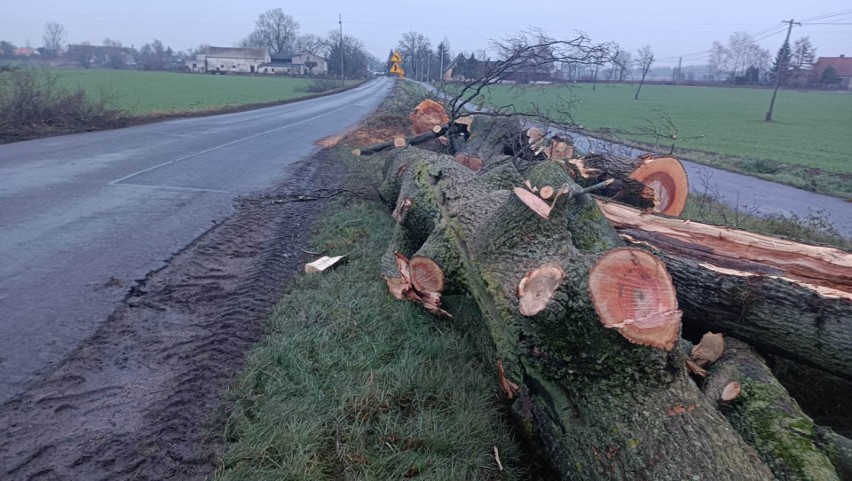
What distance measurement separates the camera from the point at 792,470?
104 inches

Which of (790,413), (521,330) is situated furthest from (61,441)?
(790,413)

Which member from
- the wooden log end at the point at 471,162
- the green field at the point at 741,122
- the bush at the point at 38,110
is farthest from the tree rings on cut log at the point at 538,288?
the bush at the point at 38,110

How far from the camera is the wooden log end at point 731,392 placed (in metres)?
3.07

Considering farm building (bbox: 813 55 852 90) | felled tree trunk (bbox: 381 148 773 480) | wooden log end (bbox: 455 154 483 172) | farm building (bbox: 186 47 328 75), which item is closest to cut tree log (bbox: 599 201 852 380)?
felled tree trunk (bbox: 381 148 773 480)

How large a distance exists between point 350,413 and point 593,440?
1344 millimetres

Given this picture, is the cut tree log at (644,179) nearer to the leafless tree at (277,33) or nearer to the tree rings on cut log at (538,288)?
the tree rings on cut log at (538,288)

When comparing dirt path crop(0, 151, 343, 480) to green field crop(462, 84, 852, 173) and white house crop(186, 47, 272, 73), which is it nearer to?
green field crop(462, 84, 852, 173)

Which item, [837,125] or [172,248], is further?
[837,125]

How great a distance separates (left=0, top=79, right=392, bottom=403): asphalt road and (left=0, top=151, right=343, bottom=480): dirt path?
0.21 m

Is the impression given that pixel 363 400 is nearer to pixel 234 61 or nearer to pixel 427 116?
pixel 427 116

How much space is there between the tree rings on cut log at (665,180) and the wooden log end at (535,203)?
3420 millimetres

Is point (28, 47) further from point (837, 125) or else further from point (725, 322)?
point (725, 322)

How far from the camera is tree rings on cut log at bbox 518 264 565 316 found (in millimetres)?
2818

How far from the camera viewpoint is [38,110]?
15.7 m
